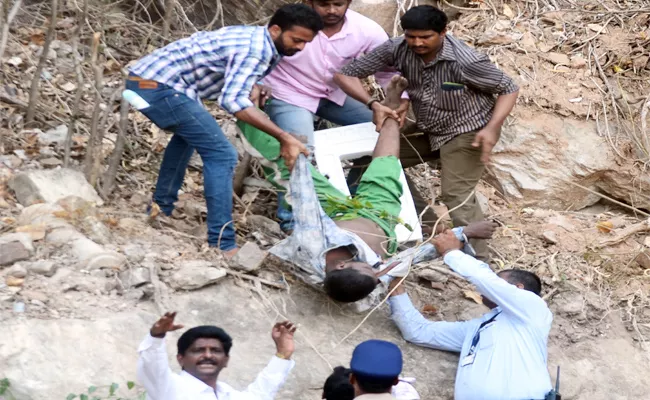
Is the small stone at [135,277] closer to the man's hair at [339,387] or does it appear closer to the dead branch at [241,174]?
the man's hair at [339,387]

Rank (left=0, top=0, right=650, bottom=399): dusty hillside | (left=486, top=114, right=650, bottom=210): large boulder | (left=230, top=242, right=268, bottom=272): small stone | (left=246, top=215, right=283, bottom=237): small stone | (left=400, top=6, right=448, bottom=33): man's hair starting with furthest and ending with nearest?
(left=486, top=114, right=650, bottom=210): large boulder < (left=246, top=215, right=283, bottom=237): small stone < (left=400, top=6, right=448, bottom=33): man's hair < (left=230, top=242, right=268, bottom=272): small stone < (left=0, top=0, right=650, bottom=399): dusty hillside

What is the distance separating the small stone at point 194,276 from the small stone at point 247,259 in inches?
5.1

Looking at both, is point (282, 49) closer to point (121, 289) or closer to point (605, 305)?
point (121, 289)

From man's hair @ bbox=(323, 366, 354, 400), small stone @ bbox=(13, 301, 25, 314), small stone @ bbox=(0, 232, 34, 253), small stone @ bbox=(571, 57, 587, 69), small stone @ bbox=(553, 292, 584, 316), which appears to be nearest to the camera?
man's hair @ bbox=(323, 366, 354, 400)

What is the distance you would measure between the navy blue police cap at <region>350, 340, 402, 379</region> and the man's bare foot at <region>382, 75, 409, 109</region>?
7.73ft

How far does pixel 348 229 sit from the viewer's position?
211 inches

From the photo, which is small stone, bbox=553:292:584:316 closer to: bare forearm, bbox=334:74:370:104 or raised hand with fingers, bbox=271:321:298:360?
bare forearm, bbox=334:74:370:104

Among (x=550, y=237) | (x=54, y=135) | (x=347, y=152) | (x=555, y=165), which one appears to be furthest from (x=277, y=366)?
(x=555, y=165)

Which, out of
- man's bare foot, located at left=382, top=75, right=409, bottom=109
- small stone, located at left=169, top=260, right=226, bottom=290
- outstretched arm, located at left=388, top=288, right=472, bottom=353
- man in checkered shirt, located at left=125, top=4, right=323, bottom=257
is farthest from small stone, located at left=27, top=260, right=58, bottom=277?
man's bare foot, located at left=382, top=75, right=409, bottom=109

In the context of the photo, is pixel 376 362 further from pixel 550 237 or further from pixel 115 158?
pixel 550 237

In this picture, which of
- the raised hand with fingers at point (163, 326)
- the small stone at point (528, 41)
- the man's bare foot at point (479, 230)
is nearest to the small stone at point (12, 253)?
the raised hand with fingers at point (163, 326)

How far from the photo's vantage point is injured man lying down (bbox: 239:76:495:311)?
5180 millimetres

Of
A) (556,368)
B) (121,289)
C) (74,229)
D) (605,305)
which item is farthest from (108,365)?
(605,305)

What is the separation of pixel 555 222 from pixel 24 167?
329 cm
